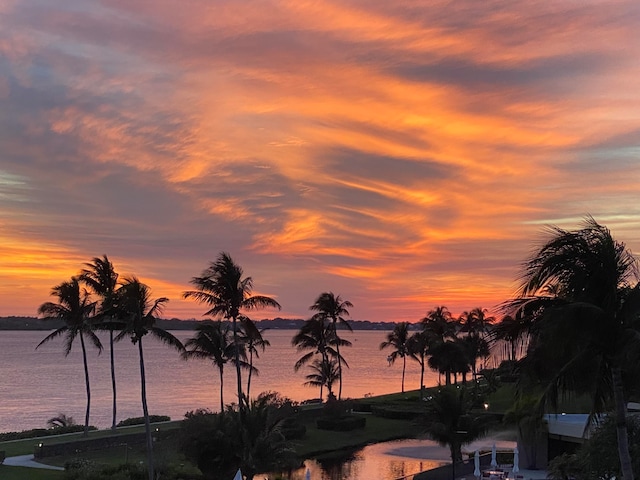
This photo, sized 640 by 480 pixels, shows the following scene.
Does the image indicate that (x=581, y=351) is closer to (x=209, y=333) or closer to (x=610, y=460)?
(x=610, y=460)

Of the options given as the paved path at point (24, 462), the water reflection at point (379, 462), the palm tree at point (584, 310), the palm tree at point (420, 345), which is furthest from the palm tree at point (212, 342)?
A: the palm tree at point (584, 310)

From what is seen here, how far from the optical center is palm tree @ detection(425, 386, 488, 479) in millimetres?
30578

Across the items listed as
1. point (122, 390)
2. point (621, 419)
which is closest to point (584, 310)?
point (621, 419)

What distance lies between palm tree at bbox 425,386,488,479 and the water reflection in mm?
4324

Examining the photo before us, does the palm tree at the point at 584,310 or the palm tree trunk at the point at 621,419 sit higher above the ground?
the palm tree at the point at 584,310

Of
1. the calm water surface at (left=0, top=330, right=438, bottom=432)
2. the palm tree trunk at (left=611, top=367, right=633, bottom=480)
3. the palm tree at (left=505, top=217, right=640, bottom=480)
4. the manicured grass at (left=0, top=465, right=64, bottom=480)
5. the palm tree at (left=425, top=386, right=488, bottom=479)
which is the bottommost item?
the calm water surface at (left=0, top=330, right=438, bottom=432)

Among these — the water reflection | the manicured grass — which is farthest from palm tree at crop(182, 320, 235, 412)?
the manicured grass

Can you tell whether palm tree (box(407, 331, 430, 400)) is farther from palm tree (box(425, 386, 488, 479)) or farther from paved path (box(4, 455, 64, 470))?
paved path (box(4, 455, 64, 470))

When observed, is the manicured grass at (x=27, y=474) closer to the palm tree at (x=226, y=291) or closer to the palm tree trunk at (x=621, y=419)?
the palm tree at (x=226, y=291)

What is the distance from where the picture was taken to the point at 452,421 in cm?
3062

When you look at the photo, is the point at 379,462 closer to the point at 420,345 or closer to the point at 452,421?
the point at 452,421

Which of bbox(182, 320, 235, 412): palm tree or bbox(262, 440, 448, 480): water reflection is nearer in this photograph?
bbox(262, 440, 448, 480): water reflection

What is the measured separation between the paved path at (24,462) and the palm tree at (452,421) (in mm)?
17005

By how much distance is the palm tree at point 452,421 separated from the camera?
30578 millimetres
